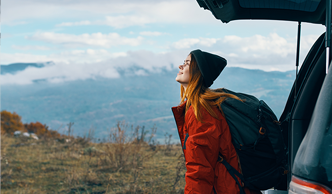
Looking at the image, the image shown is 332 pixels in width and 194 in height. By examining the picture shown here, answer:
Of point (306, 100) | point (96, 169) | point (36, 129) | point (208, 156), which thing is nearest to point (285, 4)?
point (306, 100)

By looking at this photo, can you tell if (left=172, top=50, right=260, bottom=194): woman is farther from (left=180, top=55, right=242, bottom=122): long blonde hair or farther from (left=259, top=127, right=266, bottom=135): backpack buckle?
(left=259, top=127, right=266, bottom=135): backpack buckle

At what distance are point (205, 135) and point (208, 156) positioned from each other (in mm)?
143

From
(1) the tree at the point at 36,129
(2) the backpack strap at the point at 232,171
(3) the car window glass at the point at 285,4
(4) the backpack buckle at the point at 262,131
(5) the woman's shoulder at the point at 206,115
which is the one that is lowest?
(1) the tree at the point at 36,129

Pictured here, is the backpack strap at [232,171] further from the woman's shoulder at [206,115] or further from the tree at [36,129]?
the tree at [36,129]

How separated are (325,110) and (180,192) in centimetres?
396

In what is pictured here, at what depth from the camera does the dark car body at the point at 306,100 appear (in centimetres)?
133

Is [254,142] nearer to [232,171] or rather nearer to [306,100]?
[232,171]

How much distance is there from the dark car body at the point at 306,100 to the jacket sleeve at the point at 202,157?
1.75ft

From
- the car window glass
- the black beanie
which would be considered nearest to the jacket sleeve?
the black beanie

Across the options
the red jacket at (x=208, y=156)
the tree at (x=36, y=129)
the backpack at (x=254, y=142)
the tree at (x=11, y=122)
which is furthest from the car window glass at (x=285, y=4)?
the tree at (x=11, y=122)

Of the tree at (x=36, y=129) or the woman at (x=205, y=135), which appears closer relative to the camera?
the woman at (x=205, y=135)

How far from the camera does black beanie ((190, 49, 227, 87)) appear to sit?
235 cm

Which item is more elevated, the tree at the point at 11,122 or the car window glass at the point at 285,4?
the car window glass at the point at 285,4

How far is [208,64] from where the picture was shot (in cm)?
239
